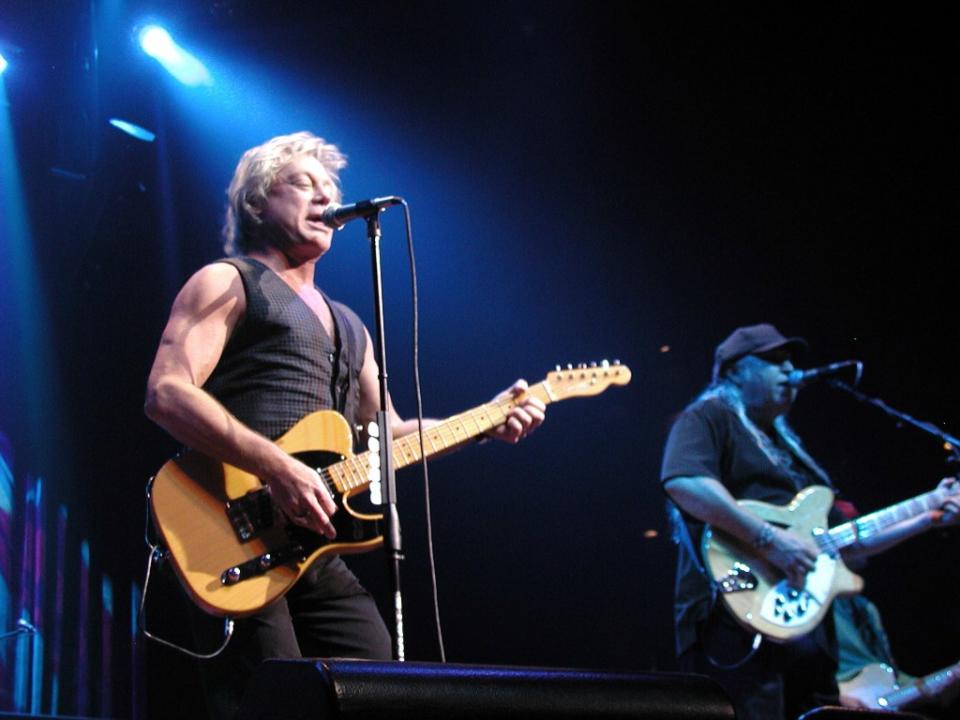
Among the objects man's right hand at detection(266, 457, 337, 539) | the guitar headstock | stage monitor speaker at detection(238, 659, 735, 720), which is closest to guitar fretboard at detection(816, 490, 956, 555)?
the guitar headstock

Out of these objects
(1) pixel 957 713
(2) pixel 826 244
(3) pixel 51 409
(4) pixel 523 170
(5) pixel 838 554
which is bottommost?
(1) pixel 957 713

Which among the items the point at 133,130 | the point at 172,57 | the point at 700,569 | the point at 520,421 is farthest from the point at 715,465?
the point at 172,57

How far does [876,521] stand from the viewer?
4.69 meters

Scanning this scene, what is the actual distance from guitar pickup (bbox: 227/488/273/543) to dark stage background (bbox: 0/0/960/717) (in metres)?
2.91

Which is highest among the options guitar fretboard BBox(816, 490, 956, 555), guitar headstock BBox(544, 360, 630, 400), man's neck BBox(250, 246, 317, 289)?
man's neck BBox(250, 246, 317, 289)

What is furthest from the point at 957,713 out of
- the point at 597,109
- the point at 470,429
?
the point at 597,109

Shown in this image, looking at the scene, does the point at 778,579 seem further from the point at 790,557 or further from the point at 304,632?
the point at 304,632

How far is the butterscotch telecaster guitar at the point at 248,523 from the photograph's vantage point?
8.39ft

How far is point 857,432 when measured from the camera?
19.5 feet

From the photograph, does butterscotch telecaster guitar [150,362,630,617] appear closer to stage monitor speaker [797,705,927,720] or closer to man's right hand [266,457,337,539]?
man's right hand [266,457,337,539]

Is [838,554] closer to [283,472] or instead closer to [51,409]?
[283,472]

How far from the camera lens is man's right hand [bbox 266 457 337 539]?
260cm

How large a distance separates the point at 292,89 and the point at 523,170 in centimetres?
151

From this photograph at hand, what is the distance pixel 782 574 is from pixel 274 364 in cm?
254
